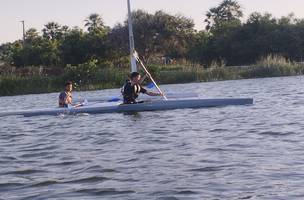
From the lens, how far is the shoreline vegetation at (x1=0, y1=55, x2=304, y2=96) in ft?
133

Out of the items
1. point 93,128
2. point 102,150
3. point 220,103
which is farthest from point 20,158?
point 220,103

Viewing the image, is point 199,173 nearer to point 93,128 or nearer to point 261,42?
point 93,128

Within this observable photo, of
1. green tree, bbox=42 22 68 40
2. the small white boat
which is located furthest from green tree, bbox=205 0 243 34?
the small white boat

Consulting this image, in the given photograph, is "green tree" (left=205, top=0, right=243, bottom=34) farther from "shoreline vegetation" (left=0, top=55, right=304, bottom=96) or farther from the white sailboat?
the white sailboat

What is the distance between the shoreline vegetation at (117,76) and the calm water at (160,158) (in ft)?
78.2

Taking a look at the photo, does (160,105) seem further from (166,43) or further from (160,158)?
(166,43)

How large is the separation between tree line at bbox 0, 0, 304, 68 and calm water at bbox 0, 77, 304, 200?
35430mm

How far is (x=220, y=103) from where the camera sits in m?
19.0

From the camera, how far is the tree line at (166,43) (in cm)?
5138

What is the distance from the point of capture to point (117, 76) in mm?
41344

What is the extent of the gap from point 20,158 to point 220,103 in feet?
30.8

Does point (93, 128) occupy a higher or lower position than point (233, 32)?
lower

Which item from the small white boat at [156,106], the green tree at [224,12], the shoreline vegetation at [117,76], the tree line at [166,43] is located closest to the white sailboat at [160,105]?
the small white boat at [156,106]

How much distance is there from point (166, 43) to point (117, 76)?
56.4 ft
